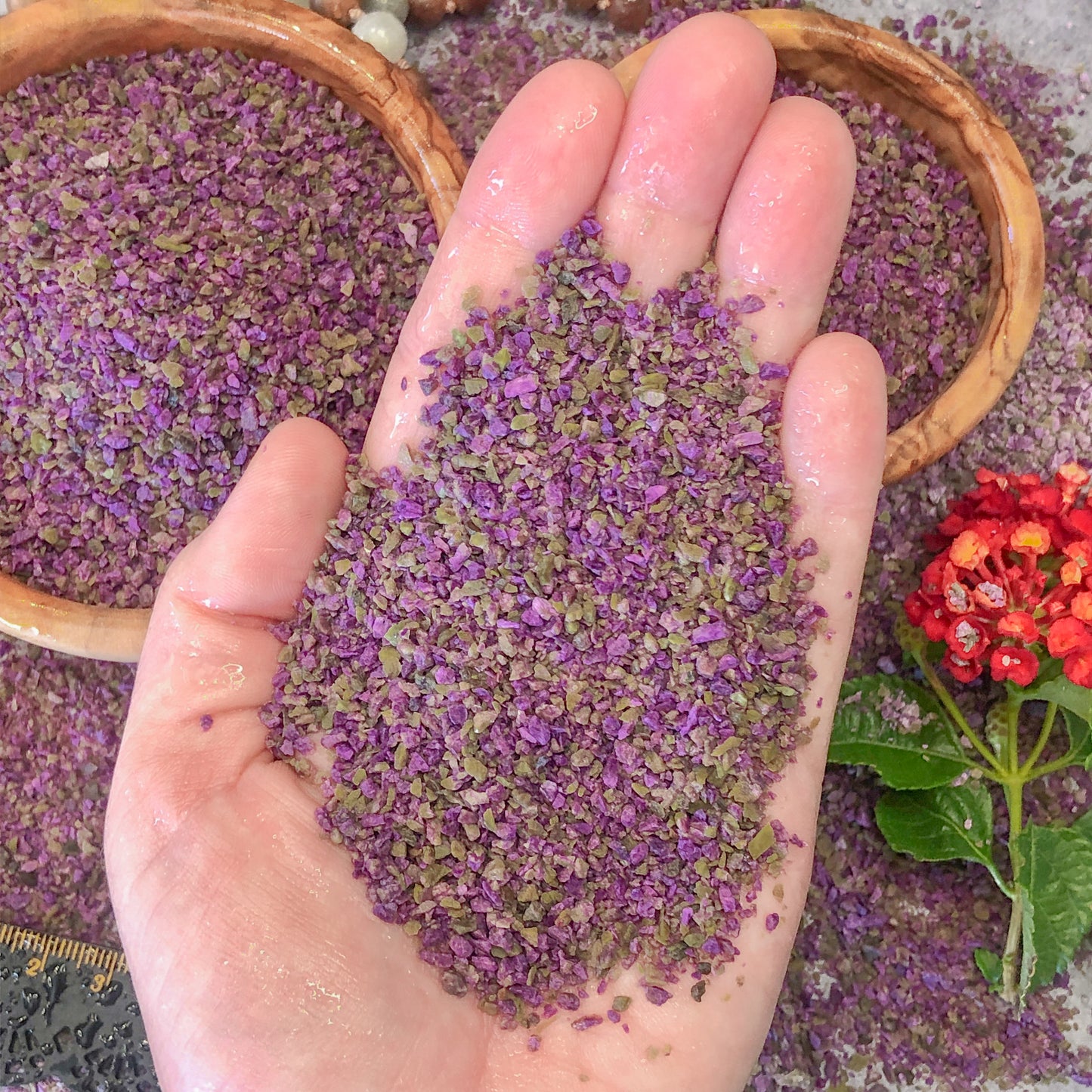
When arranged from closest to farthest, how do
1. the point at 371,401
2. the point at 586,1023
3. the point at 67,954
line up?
the point at 586,1023, the point at 371,401, the point at 67,954

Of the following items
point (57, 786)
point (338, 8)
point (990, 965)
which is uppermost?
point (338, 8)

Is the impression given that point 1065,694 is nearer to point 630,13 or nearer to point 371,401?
point 371,401

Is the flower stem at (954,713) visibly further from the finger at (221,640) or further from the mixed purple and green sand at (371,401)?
the finger at (221,640)

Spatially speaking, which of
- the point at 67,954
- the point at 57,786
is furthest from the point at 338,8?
the point at 67,954

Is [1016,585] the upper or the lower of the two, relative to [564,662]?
upper

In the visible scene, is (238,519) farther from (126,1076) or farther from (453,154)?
(126,1076)

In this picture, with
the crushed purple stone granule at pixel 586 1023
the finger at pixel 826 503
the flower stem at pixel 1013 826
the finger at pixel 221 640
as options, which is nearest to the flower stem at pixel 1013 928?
the flower stem at pixel 1013 826

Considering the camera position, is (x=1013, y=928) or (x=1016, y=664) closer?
(x=1016, y=664)
